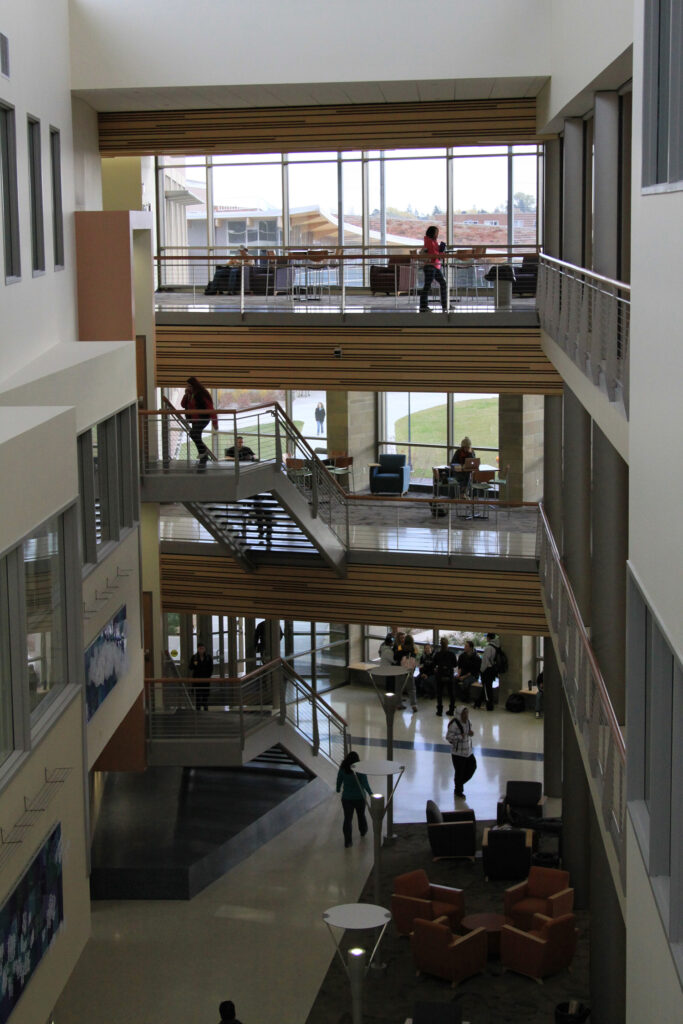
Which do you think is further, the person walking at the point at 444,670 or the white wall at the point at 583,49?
the person walking at the point at 444,670

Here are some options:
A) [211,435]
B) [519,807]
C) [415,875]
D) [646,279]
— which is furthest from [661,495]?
[519,807]

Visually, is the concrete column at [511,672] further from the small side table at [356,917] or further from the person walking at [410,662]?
the small side table at [356,917]

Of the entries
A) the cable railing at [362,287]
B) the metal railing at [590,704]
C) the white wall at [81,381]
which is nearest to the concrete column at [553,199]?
the cable railing at [362,287]

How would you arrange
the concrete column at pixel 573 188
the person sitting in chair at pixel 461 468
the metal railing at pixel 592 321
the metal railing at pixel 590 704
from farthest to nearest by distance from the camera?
the person sitting in chair at pixel 461 468 → the concrete column at pixel 573 188 → the metal railing at pixel 592 321 → the metal railing at pixel 590 704

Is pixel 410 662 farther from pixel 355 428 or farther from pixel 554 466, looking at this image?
pixel 554 466

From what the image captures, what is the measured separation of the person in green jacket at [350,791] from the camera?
17594 millimetres

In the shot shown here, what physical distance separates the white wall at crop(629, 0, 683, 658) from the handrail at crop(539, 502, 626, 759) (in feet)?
7.04

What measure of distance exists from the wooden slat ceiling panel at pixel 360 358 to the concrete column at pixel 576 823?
5177 mm

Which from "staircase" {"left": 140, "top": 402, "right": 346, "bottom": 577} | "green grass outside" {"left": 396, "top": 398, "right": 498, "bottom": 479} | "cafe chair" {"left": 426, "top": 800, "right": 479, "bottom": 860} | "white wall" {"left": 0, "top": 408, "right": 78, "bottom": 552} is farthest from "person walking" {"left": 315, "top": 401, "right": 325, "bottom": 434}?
"white wall" {"left": 0, "top": 408, "right": 78, "bottom": 552}

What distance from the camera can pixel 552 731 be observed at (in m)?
19.9

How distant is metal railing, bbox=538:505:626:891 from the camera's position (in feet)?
28.8

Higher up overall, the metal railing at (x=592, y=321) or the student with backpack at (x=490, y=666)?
the metal railing at (x=592, y=321)

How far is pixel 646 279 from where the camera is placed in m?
6.71

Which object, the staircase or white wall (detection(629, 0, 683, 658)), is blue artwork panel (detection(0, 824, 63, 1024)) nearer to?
white wall (detection(629, 0, 683, 658))
